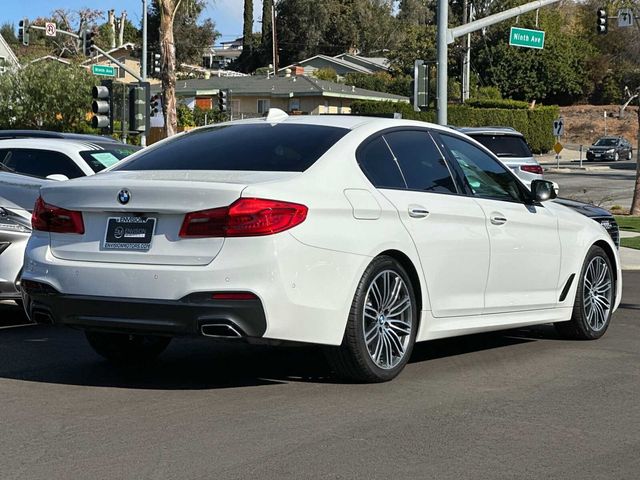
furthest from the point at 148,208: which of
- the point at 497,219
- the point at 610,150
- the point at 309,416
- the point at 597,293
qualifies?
the point at 610,150

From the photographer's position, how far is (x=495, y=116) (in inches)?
2581

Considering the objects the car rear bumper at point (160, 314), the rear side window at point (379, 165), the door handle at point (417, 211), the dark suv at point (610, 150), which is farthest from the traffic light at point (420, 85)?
the dark suv at point (610, 150)

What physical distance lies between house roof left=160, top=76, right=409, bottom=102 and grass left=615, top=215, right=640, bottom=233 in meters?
41.7

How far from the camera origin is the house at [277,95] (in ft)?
222

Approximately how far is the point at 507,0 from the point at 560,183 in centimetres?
4356

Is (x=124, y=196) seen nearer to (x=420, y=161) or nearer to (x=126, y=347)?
(x=126, y=347)

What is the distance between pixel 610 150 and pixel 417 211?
193 ft

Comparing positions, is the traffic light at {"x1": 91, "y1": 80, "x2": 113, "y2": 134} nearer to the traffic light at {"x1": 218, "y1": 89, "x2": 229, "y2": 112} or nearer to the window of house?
the traffic light at {"x1": 218, "y1": 89, "x2": 229, "y2": 112}

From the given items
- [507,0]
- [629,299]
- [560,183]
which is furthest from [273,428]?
[507,0]

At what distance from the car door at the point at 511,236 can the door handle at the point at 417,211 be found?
0.76 m

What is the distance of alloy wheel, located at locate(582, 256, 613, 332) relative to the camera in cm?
892

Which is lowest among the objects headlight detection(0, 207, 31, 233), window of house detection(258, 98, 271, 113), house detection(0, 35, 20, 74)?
headlight detection(0, 207, 31, 233)

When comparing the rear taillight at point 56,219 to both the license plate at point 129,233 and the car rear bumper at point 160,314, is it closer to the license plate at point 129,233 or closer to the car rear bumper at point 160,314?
the license plate at point 129,233

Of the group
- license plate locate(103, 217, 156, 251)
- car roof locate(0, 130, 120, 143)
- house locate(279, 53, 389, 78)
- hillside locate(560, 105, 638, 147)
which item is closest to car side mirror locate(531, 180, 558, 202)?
license plate locate(103, 217, 156, 251)
